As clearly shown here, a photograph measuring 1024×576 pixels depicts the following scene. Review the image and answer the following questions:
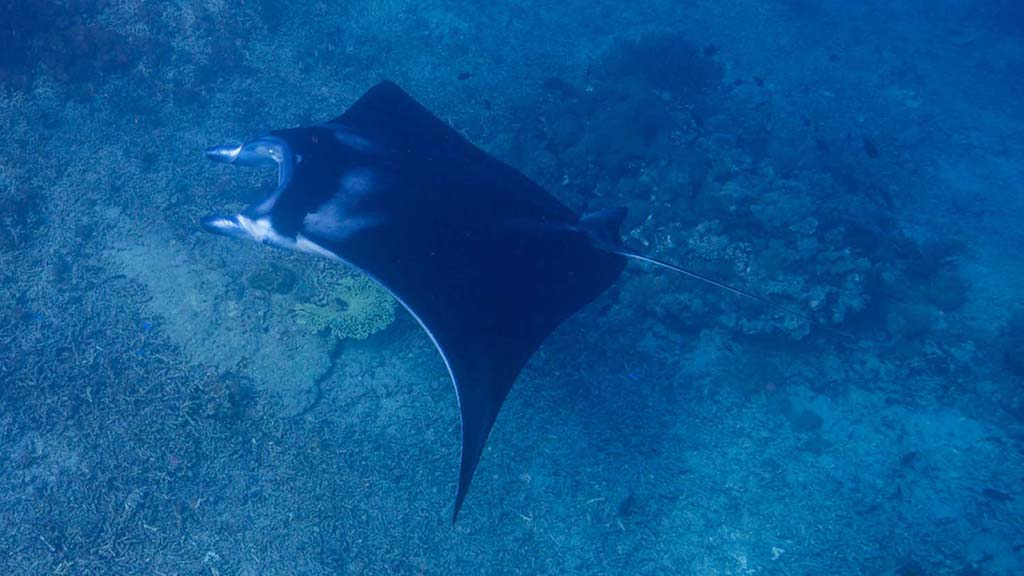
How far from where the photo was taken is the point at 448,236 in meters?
3.54

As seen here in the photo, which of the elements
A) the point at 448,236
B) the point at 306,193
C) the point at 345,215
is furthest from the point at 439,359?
the point at 306,193

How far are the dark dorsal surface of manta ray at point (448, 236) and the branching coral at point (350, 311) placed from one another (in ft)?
5.42

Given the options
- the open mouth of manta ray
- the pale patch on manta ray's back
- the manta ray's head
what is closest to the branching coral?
the open mouth of manta ray

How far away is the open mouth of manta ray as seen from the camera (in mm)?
3346

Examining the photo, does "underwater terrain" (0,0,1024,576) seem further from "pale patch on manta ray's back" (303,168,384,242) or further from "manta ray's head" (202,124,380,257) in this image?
"pale patch on manta ray's back" (303,168,384,242)

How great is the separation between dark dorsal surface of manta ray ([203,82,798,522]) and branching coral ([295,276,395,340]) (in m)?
1.65

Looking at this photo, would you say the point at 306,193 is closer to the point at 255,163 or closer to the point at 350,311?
the point at 255,163

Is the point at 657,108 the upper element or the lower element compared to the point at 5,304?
upper

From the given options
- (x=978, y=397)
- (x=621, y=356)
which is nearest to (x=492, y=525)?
(x=621, y=356)

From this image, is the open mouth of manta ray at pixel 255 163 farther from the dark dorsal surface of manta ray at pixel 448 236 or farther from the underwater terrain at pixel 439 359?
the underwater terrain at pixel 439 359

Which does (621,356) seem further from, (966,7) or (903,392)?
(966,7)

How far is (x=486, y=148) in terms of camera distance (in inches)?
273

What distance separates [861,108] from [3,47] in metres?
15.7

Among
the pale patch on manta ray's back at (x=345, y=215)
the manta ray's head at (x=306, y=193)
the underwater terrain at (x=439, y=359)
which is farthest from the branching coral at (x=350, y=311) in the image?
the pale patch on manta ray's back at (x=345, y=215)
